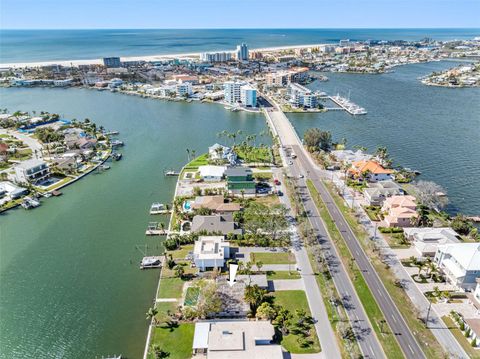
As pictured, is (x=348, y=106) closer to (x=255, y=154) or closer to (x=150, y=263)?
(x=255, y=154)

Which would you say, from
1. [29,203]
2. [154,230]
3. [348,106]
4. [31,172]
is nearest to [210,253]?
[154,230]

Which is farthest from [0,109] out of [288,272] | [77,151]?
[288,272]

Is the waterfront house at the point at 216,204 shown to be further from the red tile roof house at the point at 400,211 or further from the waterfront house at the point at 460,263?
the waterfront house at the point at 460,263

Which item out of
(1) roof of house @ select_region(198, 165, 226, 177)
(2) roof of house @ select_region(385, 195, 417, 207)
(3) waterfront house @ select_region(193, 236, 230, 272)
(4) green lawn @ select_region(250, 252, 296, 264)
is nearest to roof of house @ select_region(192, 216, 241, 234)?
(3) waterfront house @ select_region(193, 236, 230, 272)

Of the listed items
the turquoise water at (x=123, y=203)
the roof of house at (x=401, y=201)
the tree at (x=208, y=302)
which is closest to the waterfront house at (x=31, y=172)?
the turquoise water at (x=123, y=203)

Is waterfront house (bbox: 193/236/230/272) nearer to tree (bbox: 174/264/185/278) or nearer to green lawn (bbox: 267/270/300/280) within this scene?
tree (bbox: 174/264/185/278)

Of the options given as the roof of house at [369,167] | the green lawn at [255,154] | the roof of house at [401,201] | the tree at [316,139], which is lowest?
the green lawn at [255,154]
